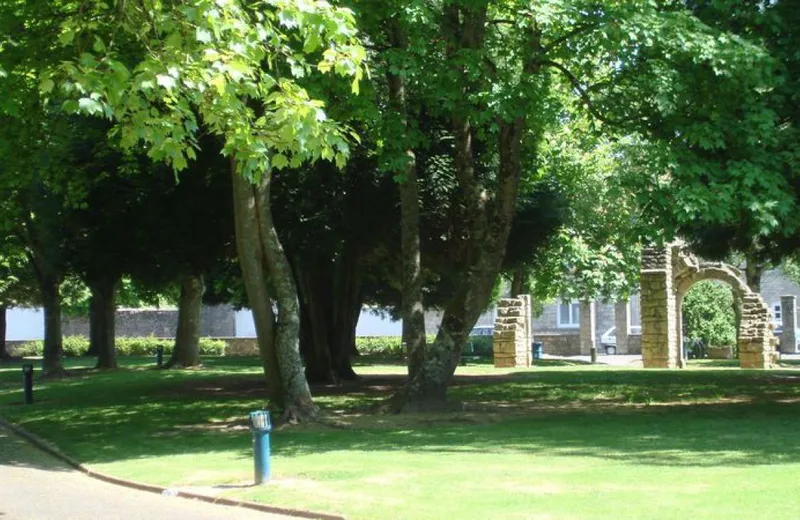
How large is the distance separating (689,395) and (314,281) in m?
10.7

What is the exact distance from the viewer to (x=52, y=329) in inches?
1260

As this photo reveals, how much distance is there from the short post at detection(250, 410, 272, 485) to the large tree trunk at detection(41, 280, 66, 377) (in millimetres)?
21955

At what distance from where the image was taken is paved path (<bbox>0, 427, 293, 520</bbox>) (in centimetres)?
1060

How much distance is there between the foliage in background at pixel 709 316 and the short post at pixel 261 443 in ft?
125

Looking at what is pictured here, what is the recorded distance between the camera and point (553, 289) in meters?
43.3

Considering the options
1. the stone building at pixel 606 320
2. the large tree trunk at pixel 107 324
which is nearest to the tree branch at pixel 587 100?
the large tree trunk at pixel 107 324

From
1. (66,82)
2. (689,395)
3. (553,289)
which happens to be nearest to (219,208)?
(689,395)

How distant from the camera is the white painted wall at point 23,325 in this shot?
72.5 m

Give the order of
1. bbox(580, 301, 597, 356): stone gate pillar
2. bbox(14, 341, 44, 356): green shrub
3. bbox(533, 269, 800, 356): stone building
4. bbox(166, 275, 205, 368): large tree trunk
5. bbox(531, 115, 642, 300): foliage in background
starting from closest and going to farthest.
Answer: bbox(166, 275, 205, 368): large tree trunk, bbox(531, 115, 642, 300): foliage in background, bbox(580, 301, 597, 356): stone gate pillar, bbox(533, 269, 800, 356): stone building, bbox(14, 341, 44, 356): green shrub

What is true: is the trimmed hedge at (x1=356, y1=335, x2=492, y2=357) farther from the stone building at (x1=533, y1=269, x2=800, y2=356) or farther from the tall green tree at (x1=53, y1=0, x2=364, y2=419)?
the tall green tree at (x1=53, y1=0, x2=364, y2=419)

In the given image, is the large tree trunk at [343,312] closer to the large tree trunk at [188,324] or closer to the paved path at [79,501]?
the large tree trunk at [188,324]

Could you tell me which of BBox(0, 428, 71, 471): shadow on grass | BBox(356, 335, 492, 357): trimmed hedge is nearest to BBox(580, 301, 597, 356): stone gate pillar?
BBox(356, 335, 492, 357): trimmed hedge

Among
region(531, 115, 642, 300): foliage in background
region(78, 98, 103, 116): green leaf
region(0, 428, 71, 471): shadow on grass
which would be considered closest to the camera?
region(78, 98, 103, 116): green leaf

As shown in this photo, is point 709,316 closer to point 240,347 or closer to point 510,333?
Result: point 510,333
